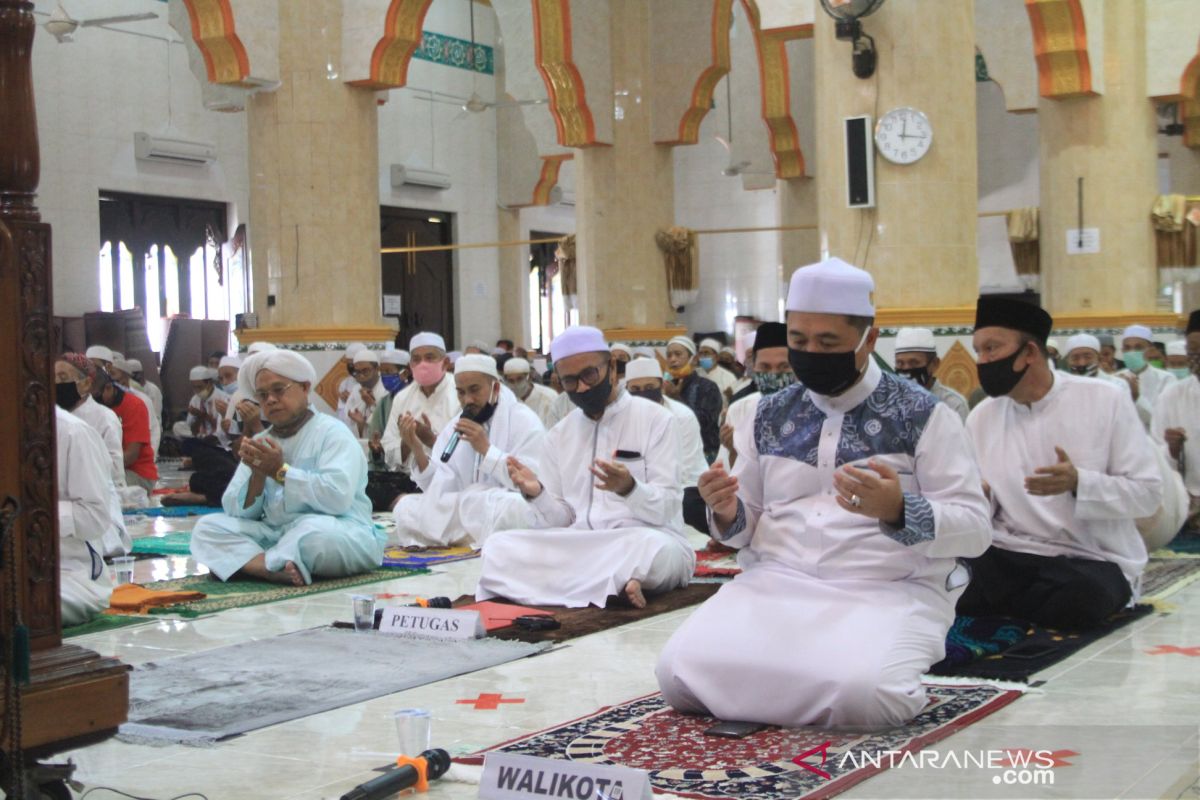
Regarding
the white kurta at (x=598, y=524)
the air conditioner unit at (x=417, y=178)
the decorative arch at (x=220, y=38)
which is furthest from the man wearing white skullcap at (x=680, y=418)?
the air conditioner unit at (x=417, y=178)

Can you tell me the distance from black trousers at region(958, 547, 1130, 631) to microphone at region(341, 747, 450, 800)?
79.2 inches

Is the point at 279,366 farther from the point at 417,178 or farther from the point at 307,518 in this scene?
the point at 417,178

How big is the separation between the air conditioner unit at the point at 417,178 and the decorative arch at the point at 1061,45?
848cm

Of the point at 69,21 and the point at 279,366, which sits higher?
the point at 69,21

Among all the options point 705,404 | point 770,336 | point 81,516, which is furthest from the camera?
point 705,404

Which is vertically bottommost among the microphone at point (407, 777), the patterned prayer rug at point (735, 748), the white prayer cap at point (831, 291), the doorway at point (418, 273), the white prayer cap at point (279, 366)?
the patterned prayer rug at point (735, 748)

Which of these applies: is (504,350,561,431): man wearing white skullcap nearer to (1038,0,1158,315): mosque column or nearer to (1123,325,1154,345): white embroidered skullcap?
(1123,325,1154,345): white embroidered skullcap

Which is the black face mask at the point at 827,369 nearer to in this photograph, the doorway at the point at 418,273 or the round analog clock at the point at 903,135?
the round analog clock at the point at 903,135

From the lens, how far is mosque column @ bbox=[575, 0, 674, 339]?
1182 cm

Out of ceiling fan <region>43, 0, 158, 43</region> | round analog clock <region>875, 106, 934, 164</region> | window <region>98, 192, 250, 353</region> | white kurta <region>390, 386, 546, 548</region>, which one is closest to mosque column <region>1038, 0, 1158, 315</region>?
round analog clock <region>875, 106, 934, 164</region>

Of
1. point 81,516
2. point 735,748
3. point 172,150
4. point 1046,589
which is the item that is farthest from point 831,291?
point 172,150

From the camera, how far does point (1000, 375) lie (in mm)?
4207

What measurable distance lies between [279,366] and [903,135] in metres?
3.92

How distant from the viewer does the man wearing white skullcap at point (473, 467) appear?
6.16m
